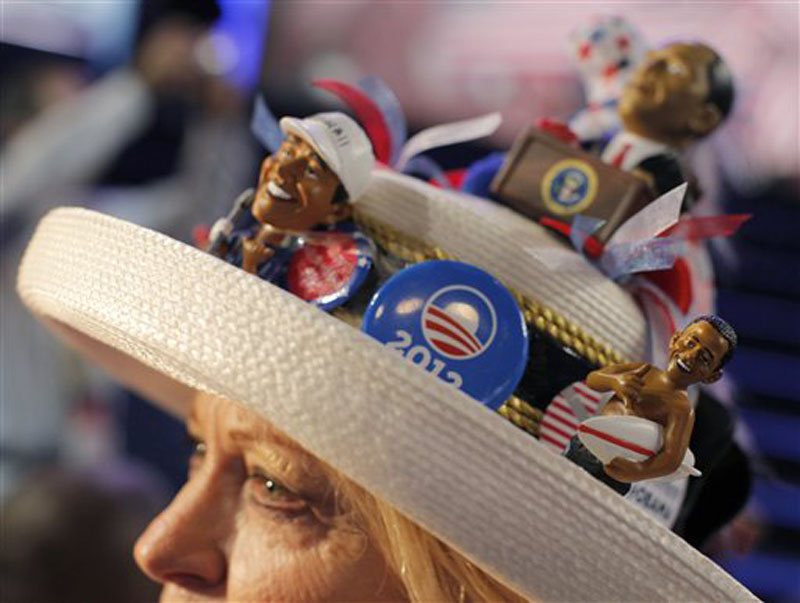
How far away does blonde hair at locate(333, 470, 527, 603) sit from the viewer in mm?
703

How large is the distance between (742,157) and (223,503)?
77.8 inches

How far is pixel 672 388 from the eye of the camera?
0.63 m

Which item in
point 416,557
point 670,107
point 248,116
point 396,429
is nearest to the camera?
point 396,429

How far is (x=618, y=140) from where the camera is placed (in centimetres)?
95

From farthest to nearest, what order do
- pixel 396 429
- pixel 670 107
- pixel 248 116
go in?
pixel 248 116 < pixel 670 107 < pixel 396 429

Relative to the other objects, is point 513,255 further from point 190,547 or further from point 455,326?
point 190,547

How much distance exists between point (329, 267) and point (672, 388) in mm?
256

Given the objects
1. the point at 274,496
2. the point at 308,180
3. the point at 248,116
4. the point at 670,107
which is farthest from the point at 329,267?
the point at 248,116

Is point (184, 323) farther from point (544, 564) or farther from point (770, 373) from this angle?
point (770, 373)

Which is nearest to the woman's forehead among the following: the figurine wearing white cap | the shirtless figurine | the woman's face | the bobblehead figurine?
the woman's face

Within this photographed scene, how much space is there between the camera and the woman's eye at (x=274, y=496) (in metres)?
0.75

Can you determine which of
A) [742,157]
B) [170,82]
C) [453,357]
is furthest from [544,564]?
[170,82]

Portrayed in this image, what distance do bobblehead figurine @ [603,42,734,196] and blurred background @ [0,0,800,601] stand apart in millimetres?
1034

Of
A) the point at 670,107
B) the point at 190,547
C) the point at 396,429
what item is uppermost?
the point at 670,107
